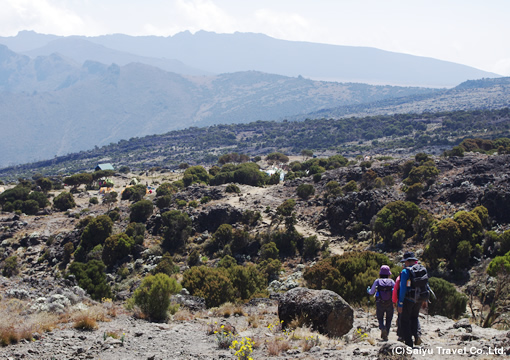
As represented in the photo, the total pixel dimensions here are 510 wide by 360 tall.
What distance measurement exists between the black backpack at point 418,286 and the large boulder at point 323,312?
8.18 ft

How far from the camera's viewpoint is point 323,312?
11000mm

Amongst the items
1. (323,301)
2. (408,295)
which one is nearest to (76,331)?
(323,301)

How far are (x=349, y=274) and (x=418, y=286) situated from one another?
11.0 meters

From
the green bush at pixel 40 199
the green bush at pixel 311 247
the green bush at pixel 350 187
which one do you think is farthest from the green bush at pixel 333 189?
the green bush at pixel 40 199

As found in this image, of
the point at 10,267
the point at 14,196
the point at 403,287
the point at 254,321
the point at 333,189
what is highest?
the point at 403,287

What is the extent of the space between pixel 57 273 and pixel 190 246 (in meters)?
11.0

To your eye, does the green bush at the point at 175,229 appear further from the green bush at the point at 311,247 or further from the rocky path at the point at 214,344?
the rocky path at the point at 214,344

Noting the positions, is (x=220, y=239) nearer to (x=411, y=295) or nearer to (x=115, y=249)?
(x=115, y=249)

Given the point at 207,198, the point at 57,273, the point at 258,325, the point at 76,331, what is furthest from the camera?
the point at 207,198

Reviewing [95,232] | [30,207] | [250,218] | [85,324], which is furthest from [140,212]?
[85,324]

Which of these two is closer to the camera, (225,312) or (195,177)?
(225,312)

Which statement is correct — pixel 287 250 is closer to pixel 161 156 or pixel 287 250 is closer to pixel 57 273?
pixel 57 273

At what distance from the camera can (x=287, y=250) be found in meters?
34.8

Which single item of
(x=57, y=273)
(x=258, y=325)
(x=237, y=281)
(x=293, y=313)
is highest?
(x=293, y=313)
